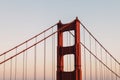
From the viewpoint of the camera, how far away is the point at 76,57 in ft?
57.4

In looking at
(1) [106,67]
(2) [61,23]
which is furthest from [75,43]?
(1) [106,67]

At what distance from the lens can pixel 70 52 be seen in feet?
59.3

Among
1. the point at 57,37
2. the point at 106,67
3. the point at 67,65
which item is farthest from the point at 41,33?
the point at 106,67

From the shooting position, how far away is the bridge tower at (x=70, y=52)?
17.4m

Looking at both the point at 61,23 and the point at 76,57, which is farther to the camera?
the point at 61,23

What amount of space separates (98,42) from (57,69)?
400 cm

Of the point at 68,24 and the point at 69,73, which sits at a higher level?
the point at 68,24

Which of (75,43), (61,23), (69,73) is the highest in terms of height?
(61,23)

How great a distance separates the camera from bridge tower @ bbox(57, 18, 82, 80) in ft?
57.1

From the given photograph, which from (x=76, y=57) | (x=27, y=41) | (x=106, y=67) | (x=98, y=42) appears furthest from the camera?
(x=106, y=67)

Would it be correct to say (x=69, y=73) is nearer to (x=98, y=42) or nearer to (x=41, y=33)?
(x=41, y=33)

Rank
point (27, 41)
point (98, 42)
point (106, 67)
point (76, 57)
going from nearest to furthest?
point (76, 57)
point (27, 41)
point (98, 42)
point (106, 67)

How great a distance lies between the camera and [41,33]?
19.5 meters

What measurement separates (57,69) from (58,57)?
60 centimetres
